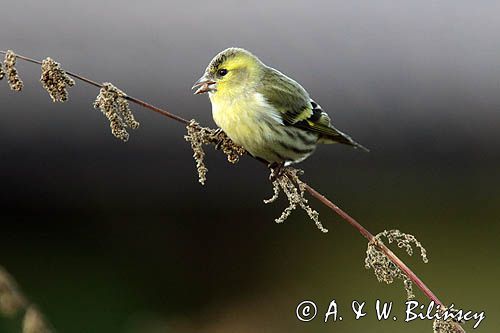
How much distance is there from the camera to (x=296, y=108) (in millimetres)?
3969

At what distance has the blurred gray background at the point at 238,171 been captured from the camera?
4840 mm

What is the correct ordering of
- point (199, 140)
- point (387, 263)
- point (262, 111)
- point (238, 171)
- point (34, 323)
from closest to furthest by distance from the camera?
point (34, 323)
point (387, 263)
point (199, 140)
point (262, 111)
point (238, 171)

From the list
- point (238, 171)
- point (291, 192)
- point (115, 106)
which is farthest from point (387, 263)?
point (238, 171)

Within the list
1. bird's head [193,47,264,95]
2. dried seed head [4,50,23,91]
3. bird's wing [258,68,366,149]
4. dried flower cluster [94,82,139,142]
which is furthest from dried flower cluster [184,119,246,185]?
bird's wing [258,68,366,149]

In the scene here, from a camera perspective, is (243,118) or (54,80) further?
(243,118)

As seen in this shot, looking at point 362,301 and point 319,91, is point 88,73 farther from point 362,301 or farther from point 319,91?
point 362,301

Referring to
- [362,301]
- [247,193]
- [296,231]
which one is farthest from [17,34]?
[362,301]

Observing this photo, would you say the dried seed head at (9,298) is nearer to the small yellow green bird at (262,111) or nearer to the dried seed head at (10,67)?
the dried seed head at (10,67)

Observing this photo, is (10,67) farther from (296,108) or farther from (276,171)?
(296,108)

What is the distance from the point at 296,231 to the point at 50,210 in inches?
56.7

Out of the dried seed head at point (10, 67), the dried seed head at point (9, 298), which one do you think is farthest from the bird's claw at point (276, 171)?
the dried seed head at point (9, 298)

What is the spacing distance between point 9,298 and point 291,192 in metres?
1.03

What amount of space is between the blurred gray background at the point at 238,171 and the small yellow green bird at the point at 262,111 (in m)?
0.83

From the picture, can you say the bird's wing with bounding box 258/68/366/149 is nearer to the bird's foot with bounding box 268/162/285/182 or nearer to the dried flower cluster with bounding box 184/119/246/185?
the bird's foot with bounding box 268/162/285/182
